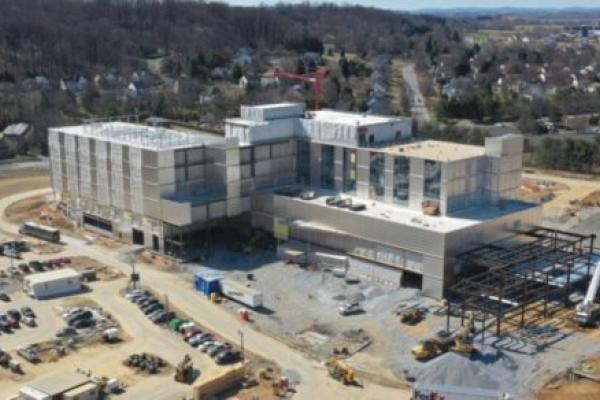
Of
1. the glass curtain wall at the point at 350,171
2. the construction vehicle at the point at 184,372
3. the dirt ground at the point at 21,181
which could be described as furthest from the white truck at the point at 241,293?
the dirt ground at the point at 21,181

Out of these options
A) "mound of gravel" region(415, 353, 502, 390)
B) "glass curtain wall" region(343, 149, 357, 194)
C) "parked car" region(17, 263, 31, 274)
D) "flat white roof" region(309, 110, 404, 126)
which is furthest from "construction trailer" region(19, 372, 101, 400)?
"flat white roof" region(309, 110, 404, 126)

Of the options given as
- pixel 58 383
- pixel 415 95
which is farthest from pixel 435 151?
pixel 415 95

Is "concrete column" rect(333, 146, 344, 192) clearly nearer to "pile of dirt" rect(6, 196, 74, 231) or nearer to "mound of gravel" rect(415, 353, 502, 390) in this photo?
"pile of dirt" rect(6, 196, 74, 231)

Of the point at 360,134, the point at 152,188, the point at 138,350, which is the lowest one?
the point at 138,350

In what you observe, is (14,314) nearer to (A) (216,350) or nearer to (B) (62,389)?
(B) (62,389)

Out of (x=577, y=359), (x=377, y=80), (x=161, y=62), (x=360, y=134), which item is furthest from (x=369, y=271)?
(x=161, y=62)

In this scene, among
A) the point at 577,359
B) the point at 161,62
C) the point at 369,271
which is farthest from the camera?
the point at 161,62

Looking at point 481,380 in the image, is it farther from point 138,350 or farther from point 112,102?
point 112,102
